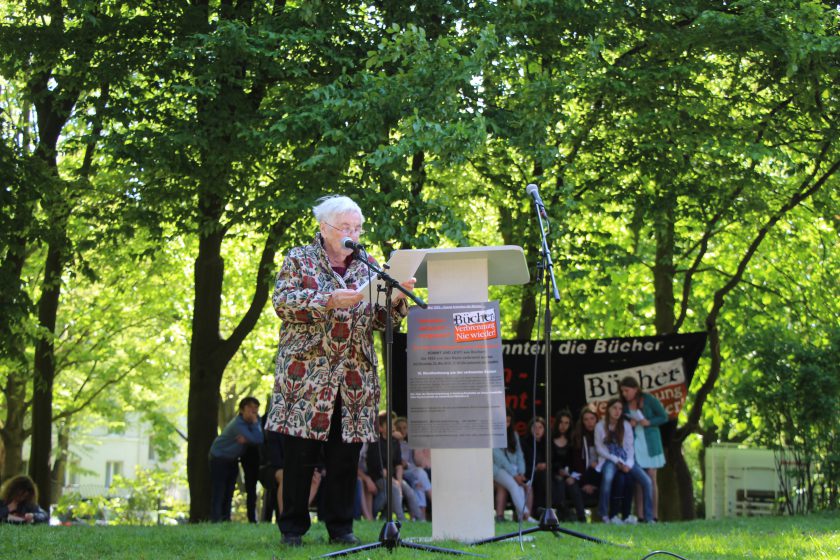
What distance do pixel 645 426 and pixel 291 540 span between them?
8030 millimetres

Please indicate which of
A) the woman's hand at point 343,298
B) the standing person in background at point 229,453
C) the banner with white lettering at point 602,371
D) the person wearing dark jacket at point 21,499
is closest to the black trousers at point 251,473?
the standing person in background at point 229,453

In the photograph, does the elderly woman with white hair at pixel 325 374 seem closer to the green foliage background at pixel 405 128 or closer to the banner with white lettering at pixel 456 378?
the banner with white lettering at pixel 456 378

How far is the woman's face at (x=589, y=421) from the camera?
1328 centimetres

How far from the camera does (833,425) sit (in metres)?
13.4

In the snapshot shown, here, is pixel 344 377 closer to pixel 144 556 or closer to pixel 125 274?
pixel 144 556

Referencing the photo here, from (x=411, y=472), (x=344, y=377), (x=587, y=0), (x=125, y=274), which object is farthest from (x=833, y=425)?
(x=125, y=274)

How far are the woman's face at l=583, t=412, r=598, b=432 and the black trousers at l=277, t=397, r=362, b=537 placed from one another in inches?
297

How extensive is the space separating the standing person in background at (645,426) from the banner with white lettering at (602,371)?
0.38 metres

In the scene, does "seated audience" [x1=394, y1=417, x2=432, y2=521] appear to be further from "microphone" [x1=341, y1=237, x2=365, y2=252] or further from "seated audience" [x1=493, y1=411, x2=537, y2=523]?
"microphone" [x1=341, y1=237, x2=365, y2=252]

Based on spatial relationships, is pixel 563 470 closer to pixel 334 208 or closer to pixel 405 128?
pixel 405 128

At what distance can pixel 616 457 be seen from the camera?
41.8 ft

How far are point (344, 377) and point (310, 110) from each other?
233 inches

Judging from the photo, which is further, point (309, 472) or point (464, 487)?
point (464, 487)

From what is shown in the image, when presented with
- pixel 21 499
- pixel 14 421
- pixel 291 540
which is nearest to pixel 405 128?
pixel 291 540
